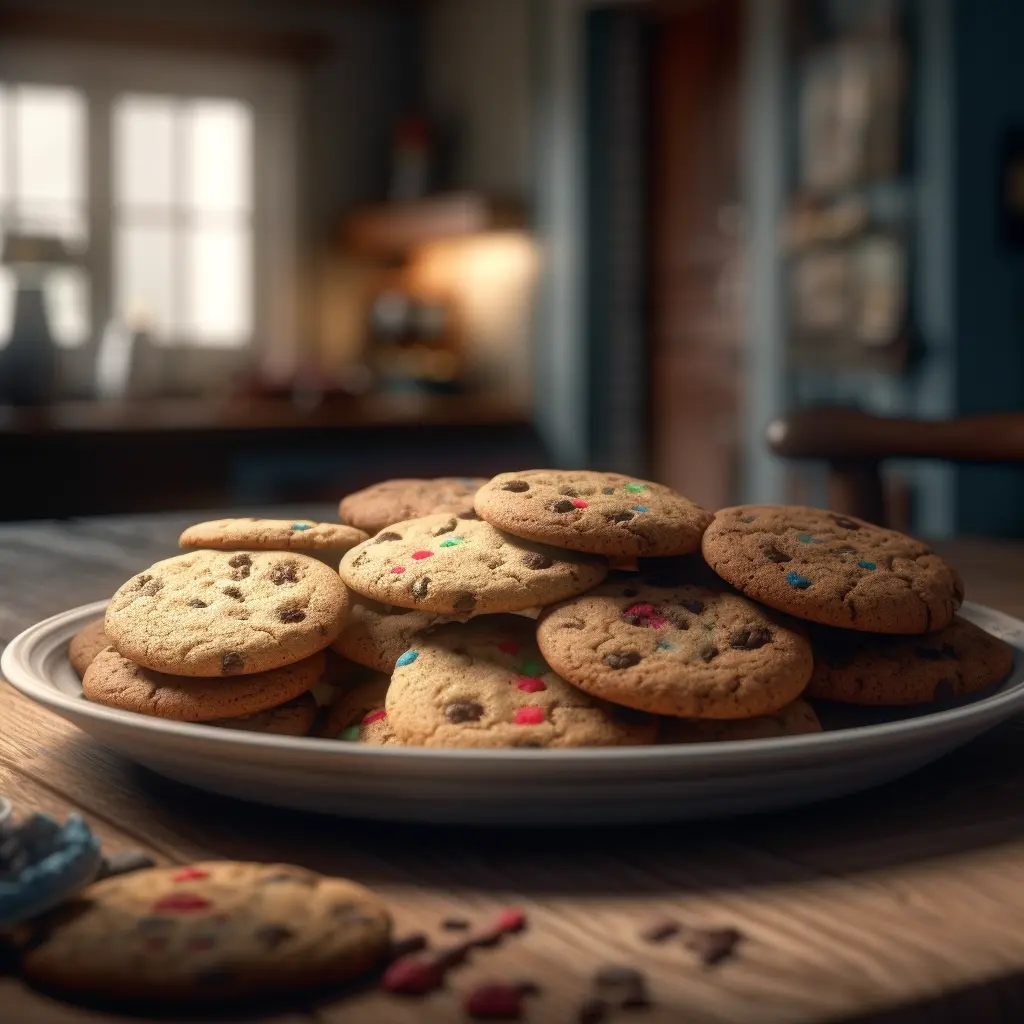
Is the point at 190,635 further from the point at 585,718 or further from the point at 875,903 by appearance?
the point at 875,903

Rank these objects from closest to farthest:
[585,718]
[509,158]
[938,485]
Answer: [585,718] < [938,485] < [509,158]

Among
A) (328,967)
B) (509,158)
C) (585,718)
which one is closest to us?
(328,967)

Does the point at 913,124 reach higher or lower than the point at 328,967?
higher

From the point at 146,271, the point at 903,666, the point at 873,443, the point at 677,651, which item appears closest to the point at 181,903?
the point at 677,651

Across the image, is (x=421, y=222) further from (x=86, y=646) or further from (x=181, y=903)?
(x=181, y=903)

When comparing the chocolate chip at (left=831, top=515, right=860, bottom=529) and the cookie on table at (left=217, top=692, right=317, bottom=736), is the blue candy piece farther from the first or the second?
the chocolate chip at (left=831, top=515, right=860, bottom=529)

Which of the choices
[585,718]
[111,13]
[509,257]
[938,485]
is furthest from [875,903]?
[111,13]
